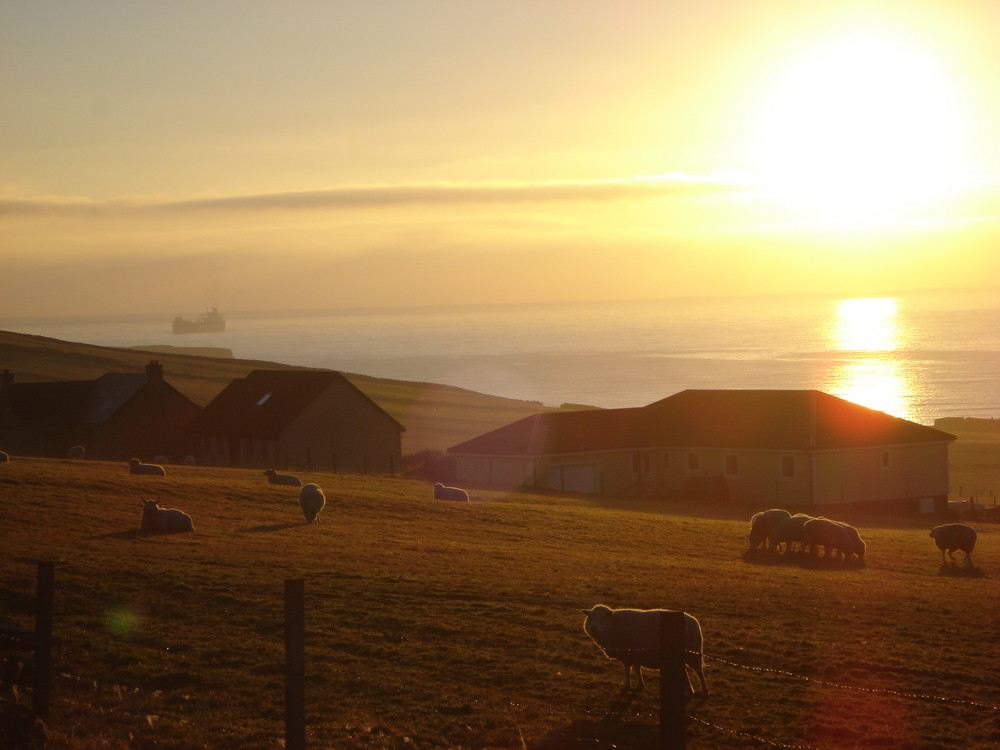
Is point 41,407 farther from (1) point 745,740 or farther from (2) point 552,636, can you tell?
(1) point 745,740

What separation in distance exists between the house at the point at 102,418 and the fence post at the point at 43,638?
51756mm

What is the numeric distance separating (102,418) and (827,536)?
4397 cm

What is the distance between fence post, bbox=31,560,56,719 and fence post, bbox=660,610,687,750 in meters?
6.53

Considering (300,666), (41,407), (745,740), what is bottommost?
(745,740)

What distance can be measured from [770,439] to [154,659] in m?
42.0

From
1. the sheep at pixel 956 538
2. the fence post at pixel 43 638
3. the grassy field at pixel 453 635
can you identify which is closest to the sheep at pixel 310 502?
the grassy field at pixel 453 635

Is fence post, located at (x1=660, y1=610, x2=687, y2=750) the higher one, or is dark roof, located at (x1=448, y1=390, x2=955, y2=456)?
dark roof, located at (x1=448, y1=390, x2=955, y2=456)

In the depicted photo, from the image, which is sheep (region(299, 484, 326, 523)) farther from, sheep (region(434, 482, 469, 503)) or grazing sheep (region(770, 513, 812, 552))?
grazing sheep (region(770, 513, 812, 552))

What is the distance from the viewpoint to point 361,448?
205ft

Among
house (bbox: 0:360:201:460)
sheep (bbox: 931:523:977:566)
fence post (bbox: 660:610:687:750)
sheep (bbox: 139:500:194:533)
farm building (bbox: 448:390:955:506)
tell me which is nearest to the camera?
fence post (bbox: 660:610:687:750)

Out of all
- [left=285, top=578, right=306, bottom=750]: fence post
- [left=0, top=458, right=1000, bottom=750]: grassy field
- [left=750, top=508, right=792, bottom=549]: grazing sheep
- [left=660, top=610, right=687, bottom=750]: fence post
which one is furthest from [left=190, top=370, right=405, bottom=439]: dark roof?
[left=660, top=610, right=687, bottom=750]: fence post

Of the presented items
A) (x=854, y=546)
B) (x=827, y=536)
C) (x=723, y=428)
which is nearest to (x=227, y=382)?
(x=723, y=428)

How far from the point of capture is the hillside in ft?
326

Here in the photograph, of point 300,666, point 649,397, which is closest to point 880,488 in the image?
point 300,666
